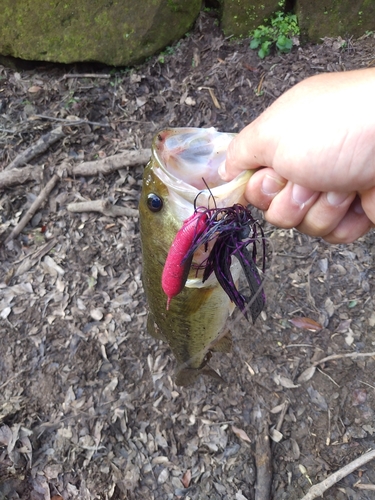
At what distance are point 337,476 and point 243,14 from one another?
408 centimetres

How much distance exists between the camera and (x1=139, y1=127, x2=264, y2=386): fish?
55.5 inches

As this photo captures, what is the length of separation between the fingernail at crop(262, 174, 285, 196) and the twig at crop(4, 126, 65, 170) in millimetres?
2948

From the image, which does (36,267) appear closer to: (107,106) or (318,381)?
A: (107,106)

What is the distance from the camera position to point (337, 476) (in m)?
2.51

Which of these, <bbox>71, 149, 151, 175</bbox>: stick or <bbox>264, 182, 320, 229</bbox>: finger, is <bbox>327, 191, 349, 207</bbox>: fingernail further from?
<bbox>71, 149, 151, 175</bbox>: stick

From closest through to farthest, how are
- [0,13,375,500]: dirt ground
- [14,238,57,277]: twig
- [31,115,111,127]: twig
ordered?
1. [0,13,375,500]: dirt ground
2. [14,238,57,277]: twig
3. [31,115,111,127]: twig

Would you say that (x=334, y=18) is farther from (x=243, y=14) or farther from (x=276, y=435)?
(x=276, y=435)

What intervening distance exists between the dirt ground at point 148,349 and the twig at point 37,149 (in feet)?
0.30

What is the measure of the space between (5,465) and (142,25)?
13.0 feet

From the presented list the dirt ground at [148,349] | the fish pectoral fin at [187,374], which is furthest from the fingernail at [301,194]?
the dirt ground at [148,349]

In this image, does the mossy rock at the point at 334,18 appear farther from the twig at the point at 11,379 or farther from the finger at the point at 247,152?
the twig at the point at 11,379

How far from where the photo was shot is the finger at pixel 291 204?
1530 millimetres

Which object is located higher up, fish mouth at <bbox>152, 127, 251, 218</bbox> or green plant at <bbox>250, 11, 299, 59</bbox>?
fish mouth at <bbox>152, 127, 251, 218</bbox>

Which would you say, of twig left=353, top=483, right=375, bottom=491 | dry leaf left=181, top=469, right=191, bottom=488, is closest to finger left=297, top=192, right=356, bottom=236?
twig left=353, top=483, right=375, bottom=491
